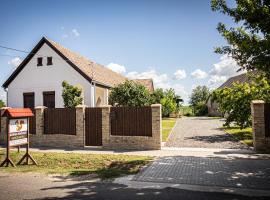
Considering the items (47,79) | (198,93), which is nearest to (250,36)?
(47,79)

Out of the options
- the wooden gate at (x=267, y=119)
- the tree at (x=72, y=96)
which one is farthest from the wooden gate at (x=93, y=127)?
the wooden gate at (x=267, y=119)

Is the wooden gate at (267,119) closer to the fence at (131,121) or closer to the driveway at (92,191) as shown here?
the fence at (131,121)

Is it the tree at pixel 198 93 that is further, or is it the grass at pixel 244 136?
the tree at pixel 198 93

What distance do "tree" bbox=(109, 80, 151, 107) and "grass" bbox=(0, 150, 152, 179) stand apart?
10.0m

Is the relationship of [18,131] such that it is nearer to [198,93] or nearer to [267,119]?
[267,119]

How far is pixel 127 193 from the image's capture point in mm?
6555

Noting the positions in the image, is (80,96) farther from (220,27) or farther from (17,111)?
(220,27)

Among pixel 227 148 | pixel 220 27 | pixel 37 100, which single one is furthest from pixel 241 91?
pixel 37 100

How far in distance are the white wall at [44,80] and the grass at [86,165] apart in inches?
414

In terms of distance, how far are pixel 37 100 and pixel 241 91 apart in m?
16.9

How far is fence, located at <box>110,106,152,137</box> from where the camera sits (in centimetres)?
1328

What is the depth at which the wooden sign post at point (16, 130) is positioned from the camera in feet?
33.6

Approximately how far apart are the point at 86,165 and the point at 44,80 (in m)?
14.6

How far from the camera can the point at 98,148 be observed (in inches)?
544
